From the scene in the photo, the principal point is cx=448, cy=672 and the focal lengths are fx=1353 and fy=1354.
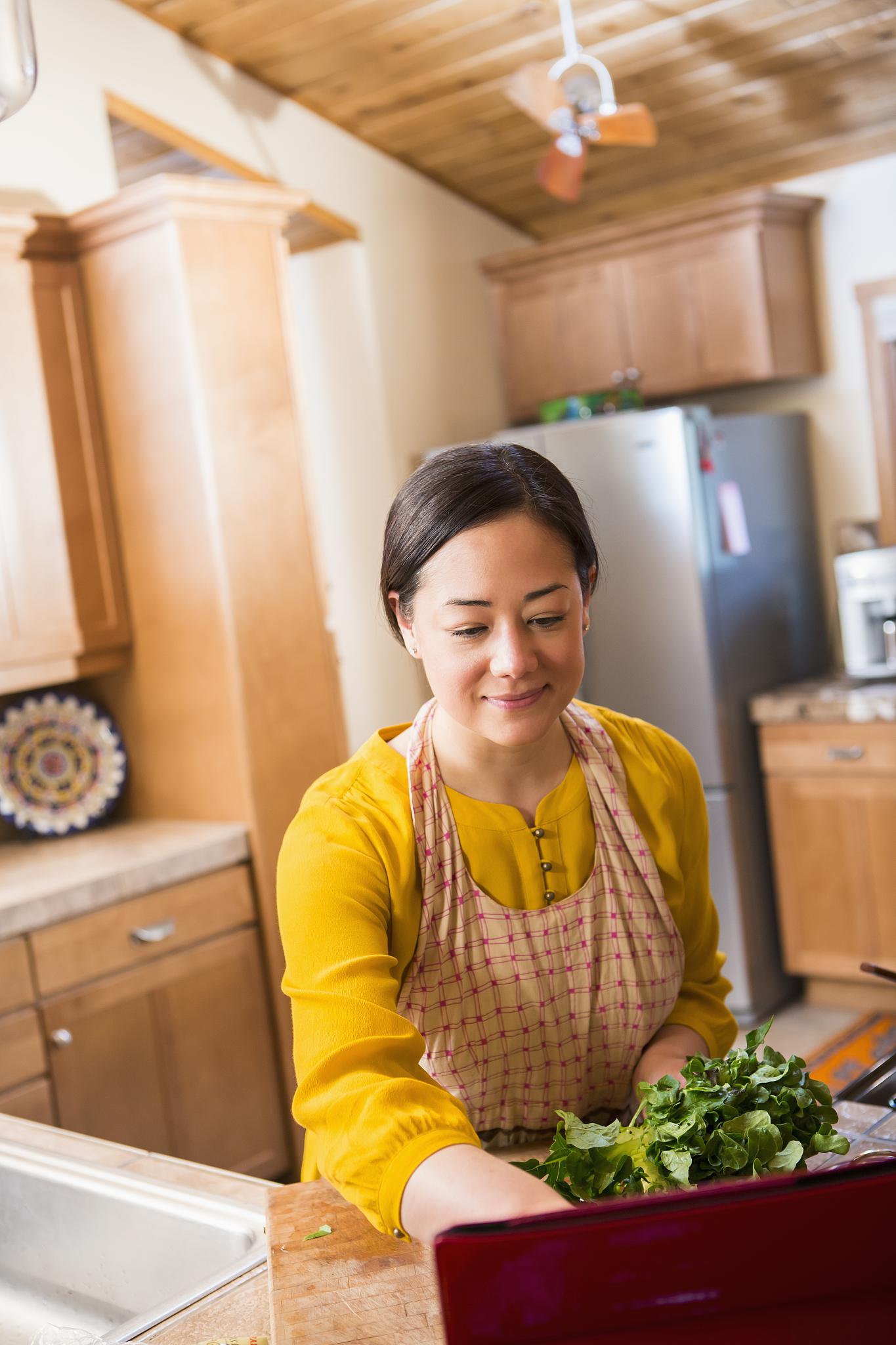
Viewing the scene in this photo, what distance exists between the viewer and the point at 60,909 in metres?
2.86

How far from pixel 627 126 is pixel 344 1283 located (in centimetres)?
298

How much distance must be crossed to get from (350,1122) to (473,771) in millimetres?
402

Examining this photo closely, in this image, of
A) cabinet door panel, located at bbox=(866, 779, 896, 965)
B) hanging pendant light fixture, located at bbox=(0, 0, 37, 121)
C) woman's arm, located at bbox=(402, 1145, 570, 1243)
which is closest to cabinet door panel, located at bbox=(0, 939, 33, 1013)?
woman's arm, located at bbox=(402, 1145, 570, 1243)

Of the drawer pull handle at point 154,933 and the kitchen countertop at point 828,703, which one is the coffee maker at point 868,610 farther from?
the drawer pull handle at point 154,933

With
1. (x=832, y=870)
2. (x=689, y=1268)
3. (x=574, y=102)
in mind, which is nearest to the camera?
(x=689, y=1268)

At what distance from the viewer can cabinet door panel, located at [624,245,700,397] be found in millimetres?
4316

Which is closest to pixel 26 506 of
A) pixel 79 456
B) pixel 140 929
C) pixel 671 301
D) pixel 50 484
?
pixel 50 484

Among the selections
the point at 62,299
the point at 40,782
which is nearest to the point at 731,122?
the point at 62,299

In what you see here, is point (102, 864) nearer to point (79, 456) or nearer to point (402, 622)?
point (79, 456)

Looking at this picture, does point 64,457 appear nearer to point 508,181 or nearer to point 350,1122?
point 508,181

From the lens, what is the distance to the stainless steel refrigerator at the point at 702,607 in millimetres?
3902

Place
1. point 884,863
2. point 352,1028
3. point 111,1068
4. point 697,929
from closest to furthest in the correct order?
point 352,1028 → point 697,929 → point 111,1068 → point 884,863

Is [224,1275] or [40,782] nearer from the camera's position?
[224,1275]

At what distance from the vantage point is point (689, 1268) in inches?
27.9
